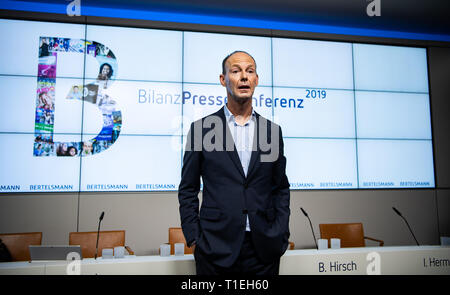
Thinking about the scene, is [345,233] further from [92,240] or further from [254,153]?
[92,240]

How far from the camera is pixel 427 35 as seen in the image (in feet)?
16.1

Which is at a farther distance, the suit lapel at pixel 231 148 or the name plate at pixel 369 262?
the name plate at pixel 369 262

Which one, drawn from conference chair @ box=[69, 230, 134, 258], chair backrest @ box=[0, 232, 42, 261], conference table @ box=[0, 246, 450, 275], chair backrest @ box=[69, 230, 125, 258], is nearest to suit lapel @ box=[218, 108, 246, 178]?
conference table @ box=[0, 246, 450, 275]

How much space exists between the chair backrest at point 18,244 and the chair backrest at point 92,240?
0.44 meters

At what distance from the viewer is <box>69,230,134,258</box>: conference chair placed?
10.2 feet

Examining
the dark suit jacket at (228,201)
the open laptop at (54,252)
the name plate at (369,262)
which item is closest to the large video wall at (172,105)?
the open laptop at (54,252)

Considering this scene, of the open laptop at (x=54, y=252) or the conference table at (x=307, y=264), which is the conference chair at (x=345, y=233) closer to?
the conference table at (x=307, y=264)

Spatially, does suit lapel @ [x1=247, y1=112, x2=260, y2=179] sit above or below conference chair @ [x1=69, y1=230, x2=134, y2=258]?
above

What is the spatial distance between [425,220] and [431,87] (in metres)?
2.19

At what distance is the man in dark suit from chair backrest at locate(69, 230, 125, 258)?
214 cm

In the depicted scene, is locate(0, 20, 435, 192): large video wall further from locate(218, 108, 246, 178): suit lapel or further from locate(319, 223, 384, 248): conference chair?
locate(218, 108, 246, 178): suit lapel

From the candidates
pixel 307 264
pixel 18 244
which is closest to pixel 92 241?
pixel 18 244

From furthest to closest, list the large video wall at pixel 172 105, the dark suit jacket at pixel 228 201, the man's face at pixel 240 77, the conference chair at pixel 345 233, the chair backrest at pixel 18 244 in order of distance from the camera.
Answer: the large video wall at pixel 172 105, the conference chair at pixel 345 233, the chair backrest at pixel 18 244, the man's face at pixel 240 77, the dark suit jacket at pixel 228 201

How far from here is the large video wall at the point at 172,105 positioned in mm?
3789
